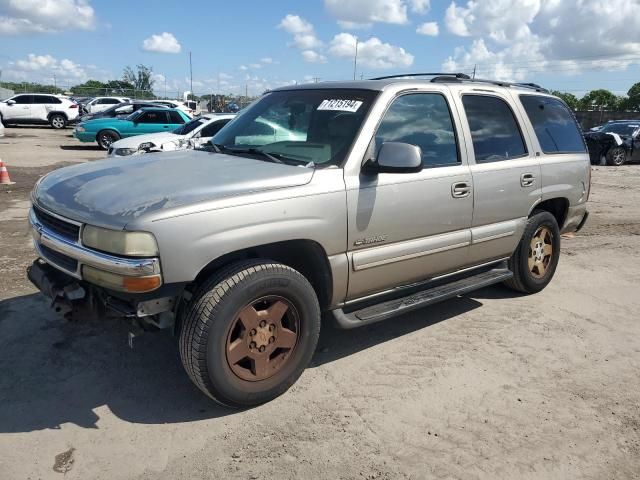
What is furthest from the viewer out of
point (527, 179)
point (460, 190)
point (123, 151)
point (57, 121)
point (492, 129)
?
point (57, 121)

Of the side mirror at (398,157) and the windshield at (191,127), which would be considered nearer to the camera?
the side mirror at (398,157)

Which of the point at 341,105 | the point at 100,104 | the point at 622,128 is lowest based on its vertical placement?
the point at 622,128

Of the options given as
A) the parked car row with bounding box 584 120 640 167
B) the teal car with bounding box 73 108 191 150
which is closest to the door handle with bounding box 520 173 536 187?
the teal car with bounding box 73 108 191 150

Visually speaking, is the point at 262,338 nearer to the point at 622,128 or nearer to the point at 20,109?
the point at 622,128

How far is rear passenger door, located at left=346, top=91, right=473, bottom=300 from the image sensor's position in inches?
→ 138

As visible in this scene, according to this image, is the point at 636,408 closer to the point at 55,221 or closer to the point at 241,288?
the point at 241,288

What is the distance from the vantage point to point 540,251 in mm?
5223

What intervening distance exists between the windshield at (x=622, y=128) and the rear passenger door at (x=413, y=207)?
17063mm

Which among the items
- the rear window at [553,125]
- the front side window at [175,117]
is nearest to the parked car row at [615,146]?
the front side window at [175,117]

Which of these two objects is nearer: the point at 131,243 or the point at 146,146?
the point at 131,243

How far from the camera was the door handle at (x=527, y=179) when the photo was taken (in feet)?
15.2

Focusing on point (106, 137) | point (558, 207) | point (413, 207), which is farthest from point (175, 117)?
point (413, 207)

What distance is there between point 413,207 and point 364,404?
4.44ft

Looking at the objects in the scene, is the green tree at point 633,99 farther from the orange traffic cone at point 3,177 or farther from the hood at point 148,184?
the hood at point 148,184
